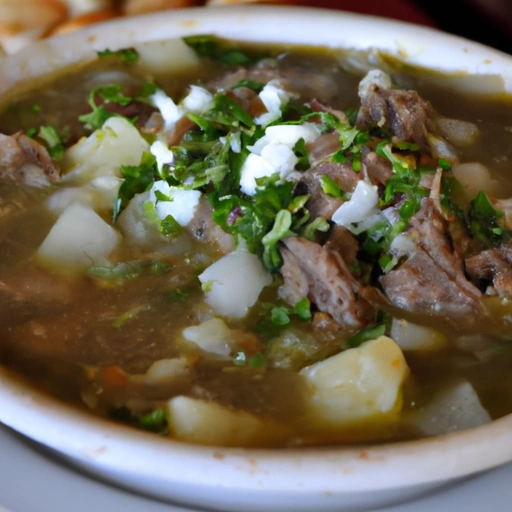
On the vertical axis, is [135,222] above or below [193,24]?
below

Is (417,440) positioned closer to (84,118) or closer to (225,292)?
(225,292)

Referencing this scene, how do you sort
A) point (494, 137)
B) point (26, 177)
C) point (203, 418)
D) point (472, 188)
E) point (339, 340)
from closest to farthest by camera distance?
point (203, 418) → point (339, 340) → point (472, 188) → point (26, 177) → point (494, 137)

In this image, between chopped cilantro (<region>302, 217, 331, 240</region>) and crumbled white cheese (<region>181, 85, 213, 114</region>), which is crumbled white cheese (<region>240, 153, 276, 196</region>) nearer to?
chopped cilantro (<region>302, 217, 331, 240</region>)

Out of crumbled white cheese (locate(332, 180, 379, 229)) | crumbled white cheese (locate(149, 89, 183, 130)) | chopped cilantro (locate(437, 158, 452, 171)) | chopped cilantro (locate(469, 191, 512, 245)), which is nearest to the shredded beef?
crumbled white cheese (locate(149, 89, 183, 130))

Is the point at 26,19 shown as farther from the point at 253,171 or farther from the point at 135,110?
the point at 253,171

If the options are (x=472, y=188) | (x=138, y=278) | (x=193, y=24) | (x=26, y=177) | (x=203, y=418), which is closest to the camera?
(x=203, y=418)

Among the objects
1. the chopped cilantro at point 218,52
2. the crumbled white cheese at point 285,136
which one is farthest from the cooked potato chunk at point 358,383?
the chopped cilantro at point 218,52

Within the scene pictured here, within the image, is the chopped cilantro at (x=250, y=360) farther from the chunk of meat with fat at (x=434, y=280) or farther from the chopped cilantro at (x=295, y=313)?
the chunk of meat with fat at (x=434, y=280)

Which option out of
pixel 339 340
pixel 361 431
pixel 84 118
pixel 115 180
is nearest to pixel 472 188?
pixel 339 340
